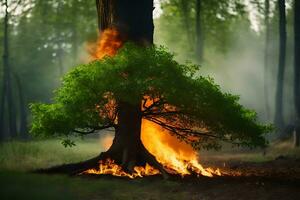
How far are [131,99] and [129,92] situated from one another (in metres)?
0.19

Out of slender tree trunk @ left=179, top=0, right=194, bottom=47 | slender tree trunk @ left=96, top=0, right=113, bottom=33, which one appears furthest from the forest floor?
slender tree trunk @ left=179, top=0, right=194, bottom=47

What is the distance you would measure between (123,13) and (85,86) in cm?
339

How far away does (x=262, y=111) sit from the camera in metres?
53.1

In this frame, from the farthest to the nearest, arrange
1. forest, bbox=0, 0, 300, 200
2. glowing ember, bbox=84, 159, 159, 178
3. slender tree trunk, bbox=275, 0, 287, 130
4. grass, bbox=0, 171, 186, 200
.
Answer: slender tree trunk, bbox=275, 0, 287, 130 → glowing ember, bbox=84, 159, 159, 178 → forest, bbox=0, 0, 300, 200 → grass, bbox=0, 171, 186, 200

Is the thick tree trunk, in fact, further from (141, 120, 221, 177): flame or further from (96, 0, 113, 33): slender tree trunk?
(96, 0, 113, 33): slender tree trunk

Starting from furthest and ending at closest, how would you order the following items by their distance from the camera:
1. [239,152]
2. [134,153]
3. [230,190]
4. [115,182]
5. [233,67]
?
[233,67], [239,152], [134,153], [115,182], [230,190]

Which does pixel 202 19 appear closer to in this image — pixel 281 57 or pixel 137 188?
pixel 281 57

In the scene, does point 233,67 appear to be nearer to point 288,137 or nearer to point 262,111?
point 262,111

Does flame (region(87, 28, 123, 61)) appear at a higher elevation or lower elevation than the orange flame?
higher

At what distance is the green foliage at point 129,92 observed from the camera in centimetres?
1196

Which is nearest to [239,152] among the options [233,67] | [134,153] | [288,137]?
[288,137]

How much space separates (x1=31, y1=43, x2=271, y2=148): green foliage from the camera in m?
12.0

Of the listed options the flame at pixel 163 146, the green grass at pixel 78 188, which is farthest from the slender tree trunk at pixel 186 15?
the green grass at pixel 78 188

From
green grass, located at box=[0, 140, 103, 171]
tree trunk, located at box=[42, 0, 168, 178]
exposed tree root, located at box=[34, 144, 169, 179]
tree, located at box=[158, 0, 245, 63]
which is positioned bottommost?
green grass, located at box=[0, 140, 103, 171]
